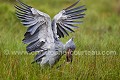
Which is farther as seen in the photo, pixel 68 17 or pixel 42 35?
pixel 68 17

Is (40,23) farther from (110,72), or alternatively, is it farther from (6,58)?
(110,72)

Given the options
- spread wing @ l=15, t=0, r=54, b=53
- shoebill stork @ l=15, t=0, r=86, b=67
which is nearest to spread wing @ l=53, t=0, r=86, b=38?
shoebill stork @ l=15, t=0, r=86, b=67

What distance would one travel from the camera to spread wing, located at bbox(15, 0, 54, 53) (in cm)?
489

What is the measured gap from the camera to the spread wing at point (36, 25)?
16.0ft

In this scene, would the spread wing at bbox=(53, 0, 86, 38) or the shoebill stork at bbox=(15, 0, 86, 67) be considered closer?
the shoebill stork at bbox=(15, 0, 86, 67)

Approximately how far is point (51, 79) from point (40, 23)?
28.9 inches

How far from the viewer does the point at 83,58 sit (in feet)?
17.0

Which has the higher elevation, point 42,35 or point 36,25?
point 36,25

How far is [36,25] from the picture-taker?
4.92 metres

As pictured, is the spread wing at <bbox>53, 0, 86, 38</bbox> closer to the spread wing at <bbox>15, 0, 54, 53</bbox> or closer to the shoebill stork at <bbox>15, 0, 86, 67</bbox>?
the shoebill stork at <bbox>15, 0, 86, 67</bbox>

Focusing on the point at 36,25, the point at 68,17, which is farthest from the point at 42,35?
the point at 68,17

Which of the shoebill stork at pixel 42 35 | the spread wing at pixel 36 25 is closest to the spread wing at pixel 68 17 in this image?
the shoebill stork at pixel 42 35

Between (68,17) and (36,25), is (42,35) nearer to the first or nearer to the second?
(36,25)

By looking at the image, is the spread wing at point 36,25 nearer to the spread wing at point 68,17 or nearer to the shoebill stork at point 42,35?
the shoebill stork at point 42,35
